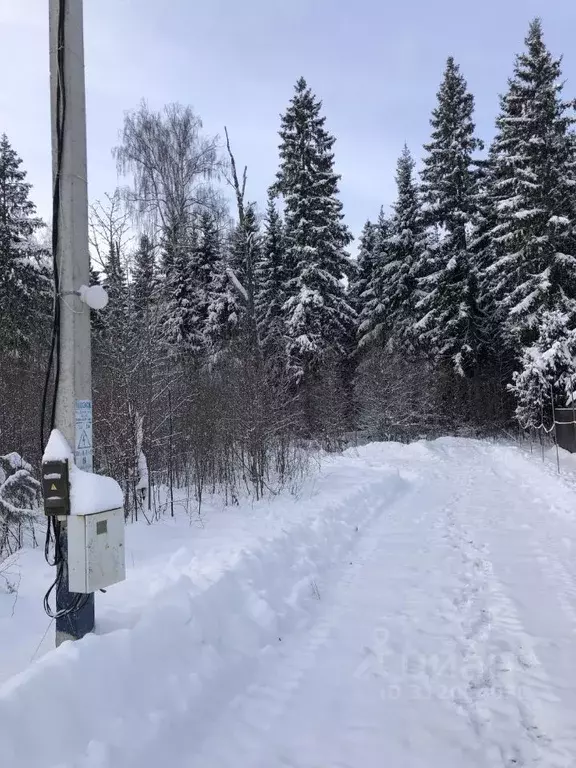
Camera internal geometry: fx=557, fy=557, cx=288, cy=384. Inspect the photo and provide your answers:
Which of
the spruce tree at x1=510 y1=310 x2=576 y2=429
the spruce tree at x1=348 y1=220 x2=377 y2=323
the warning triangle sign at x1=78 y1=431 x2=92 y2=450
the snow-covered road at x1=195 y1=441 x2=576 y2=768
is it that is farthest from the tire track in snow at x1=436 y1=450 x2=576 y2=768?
the spruce tree at x1=348 y1=220 x2=377 y2=323

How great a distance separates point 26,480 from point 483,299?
23034mm

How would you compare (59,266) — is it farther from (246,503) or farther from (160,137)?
(160,137)

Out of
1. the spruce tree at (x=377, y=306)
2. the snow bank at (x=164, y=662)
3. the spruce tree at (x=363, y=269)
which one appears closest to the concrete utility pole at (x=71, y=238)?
the snow bank at (x=164, y=662)

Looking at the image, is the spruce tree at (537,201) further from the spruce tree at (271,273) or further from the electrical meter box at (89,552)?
the electrical meter box at (89,552)

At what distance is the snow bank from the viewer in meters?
2.60

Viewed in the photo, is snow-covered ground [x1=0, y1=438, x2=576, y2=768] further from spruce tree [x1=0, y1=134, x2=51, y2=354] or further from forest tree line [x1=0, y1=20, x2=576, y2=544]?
spruce tree [x1=0, y1=134, x2=51, y2=354]

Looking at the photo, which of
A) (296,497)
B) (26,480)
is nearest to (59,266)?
(26,480)

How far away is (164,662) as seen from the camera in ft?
11.3

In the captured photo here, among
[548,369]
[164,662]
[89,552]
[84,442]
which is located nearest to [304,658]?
[164,662]

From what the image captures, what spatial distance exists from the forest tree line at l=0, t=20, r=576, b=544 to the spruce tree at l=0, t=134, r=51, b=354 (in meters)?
0.06

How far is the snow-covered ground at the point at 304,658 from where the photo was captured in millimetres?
2898

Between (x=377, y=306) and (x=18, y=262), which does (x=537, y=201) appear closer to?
(x=377, y=306)

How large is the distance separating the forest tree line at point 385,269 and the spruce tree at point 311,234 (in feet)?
0.24

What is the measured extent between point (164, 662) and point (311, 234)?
22515 mm
